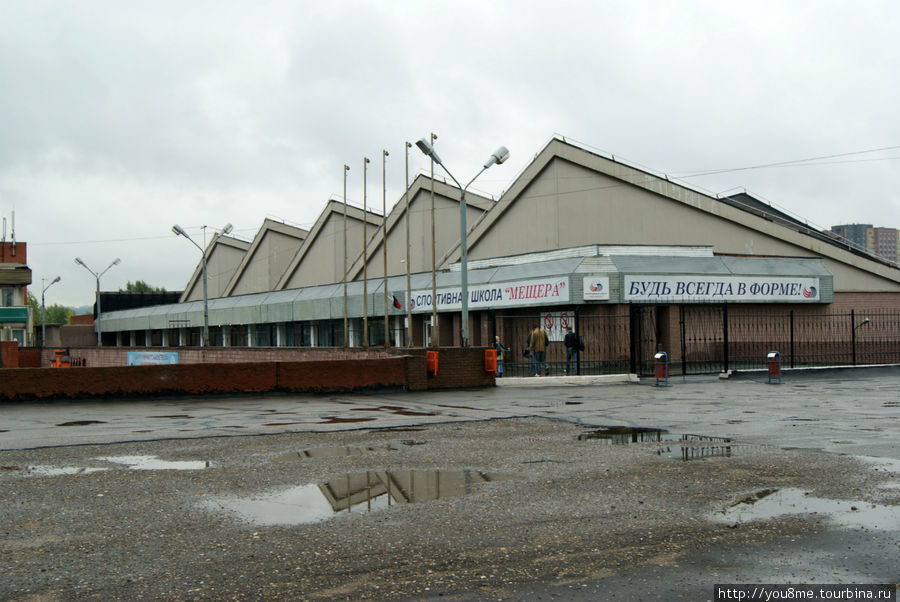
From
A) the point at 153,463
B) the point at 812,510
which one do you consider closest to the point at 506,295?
the point at 153,463

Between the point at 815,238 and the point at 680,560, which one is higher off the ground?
the point at 815,238

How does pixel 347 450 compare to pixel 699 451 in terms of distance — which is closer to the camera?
pixel 699 451

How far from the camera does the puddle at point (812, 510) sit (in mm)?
6363

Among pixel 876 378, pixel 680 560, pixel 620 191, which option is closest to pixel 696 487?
pixel 680 560

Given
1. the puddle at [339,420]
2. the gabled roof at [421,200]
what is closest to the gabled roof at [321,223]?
the gabled roof at [421,200]

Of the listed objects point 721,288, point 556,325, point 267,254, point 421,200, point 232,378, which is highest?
point 421,200

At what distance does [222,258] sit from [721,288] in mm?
62390

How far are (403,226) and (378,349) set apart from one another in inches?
1217

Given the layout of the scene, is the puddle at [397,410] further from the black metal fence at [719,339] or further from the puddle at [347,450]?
the black metal fence at [719,339]

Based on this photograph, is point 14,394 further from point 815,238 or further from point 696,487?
point 815,238

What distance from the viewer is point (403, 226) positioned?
55625 mm

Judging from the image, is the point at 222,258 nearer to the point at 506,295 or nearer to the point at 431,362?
the point at 506,295

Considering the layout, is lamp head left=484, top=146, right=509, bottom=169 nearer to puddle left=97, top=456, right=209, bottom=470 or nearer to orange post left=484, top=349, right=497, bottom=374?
orange post left=484, top=349, right=497, bottom=374

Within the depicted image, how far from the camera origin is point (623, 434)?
12.0m
